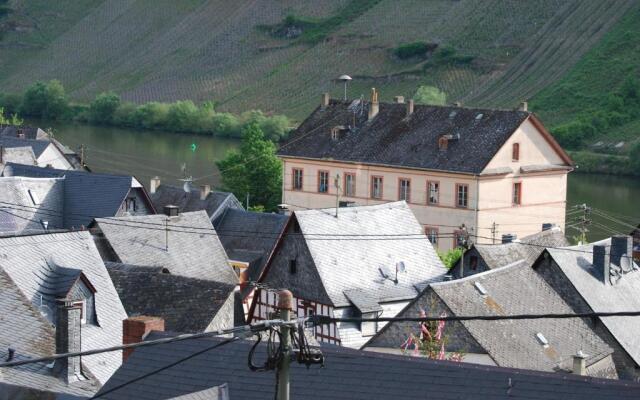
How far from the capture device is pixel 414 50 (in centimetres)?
14100

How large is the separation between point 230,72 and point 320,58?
1088 centimetres

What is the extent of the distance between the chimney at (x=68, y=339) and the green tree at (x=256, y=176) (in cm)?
4072

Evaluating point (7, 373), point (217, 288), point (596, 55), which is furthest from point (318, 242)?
point (596, 55)

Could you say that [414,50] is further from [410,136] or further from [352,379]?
[352,379]

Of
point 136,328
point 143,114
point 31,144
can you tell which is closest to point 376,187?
point 31,144

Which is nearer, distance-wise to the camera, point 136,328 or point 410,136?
point 136,328

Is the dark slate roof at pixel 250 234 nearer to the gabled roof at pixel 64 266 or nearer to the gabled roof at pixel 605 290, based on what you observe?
the gabled roof at pixel 605 290

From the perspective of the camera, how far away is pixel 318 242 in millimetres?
35750

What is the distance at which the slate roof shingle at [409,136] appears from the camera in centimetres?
5366

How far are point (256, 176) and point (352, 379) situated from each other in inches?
1880

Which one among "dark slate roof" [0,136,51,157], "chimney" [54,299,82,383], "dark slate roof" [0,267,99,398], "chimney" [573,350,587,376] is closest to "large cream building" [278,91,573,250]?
"dark slate roof" [0,136,51,157]

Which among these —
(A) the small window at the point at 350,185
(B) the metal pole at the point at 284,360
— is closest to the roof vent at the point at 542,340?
(B) the metal pole at the point at 284,360

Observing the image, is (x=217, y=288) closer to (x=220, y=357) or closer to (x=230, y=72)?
(x=220, y=357)

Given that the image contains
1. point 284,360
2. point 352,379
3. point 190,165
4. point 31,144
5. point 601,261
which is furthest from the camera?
→ point 190,165
